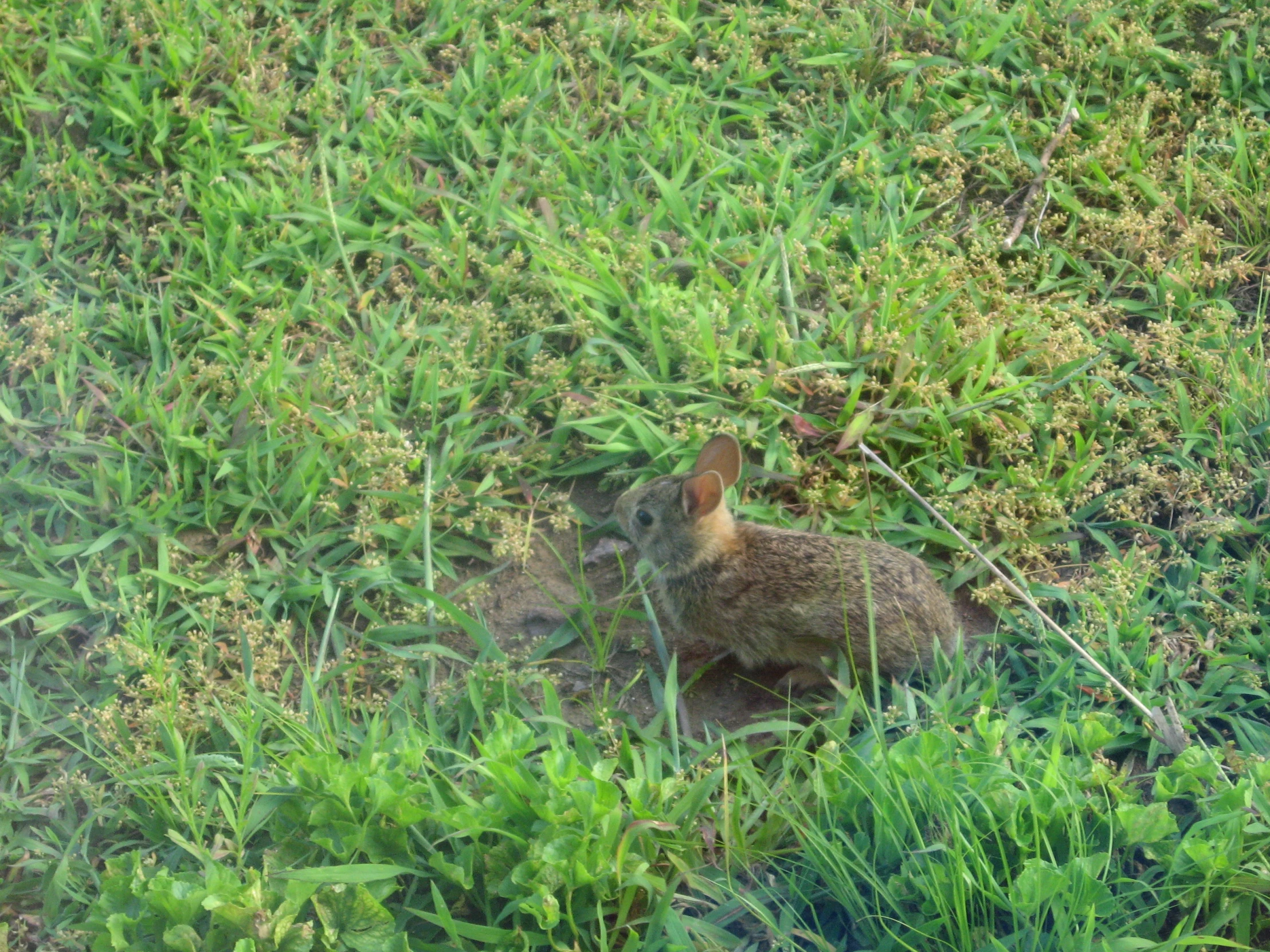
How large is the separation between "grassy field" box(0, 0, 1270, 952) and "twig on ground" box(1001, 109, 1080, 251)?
3 centimetres

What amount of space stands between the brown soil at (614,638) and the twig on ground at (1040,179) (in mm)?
1762

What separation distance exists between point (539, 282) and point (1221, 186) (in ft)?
9.93

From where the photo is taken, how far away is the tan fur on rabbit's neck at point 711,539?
427 cm

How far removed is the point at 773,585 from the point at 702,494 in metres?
0.40

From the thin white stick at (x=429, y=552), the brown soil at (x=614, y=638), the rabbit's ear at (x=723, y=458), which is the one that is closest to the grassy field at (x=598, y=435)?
the thin white stick at (x=429, y=552)

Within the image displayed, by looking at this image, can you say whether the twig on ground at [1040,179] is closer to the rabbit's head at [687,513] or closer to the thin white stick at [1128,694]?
the thin white stick at [1128,694]

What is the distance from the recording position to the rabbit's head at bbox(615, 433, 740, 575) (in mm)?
4180

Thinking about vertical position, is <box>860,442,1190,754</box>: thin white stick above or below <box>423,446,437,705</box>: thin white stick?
above

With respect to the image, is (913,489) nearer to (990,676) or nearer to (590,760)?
(990,676)

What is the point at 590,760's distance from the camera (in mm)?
3754

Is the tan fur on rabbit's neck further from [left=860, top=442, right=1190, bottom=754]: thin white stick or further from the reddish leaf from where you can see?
[left=860, top=442, right=1190, bottom=754]: thin white stick

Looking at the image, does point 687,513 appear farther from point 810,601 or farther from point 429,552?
point 429,552

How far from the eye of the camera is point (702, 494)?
4.17 m

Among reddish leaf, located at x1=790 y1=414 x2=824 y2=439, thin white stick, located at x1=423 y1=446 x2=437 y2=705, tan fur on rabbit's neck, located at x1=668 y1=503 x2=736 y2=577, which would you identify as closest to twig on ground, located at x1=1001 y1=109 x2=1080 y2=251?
reddish leaf, located at x1=790 y1=414 x2=824 y2=439
